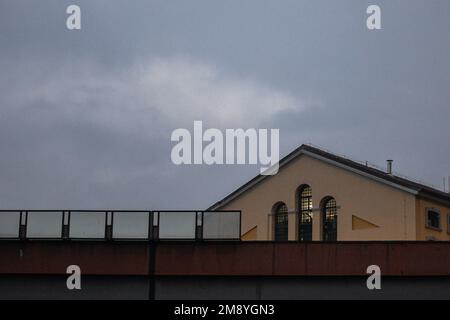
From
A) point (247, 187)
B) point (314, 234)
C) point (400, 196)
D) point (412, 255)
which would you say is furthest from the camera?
point (247, 187)

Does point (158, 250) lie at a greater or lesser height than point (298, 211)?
lesser

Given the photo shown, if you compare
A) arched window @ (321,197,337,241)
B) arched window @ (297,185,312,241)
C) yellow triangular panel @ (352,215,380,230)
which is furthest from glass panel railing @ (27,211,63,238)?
arched window @ (297,185,312,241)

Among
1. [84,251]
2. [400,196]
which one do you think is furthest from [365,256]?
[400,196]

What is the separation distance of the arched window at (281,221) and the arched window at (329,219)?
3.22 m

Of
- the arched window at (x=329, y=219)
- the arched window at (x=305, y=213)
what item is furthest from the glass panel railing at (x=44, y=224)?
the arched window at (x=305, y=213)

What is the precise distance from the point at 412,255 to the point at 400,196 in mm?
18872

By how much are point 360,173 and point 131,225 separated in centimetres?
2284

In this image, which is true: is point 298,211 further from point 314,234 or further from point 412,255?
point 412,255

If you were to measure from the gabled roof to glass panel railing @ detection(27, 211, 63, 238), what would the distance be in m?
24.2

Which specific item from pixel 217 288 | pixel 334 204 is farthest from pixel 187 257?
pixel 334 204

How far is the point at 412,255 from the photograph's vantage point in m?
34.7

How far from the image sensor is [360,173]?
181 ft

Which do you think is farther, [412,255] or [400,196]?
[400,196]

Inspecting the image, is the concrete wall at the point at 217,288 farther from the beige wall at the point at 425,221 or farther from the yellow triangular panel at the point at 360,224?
the yellow triangular panel at the point at 360,224
